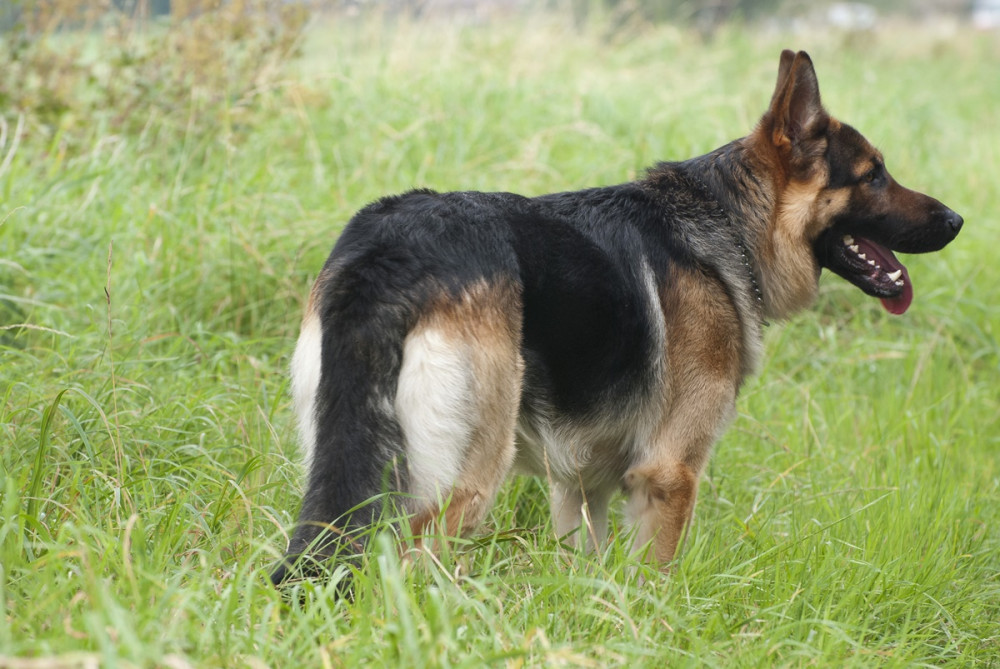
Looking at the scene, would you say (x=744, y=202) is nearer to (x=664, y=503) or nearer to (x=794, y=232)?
(x=794, y=232)

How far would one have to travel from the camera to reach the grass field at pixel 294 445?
7.09 ft

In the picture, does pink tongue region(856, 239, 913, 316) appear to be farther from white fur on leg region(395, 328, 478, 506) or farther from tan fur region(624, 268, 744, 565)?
white fur on leg region(395, 328, 478, 506)

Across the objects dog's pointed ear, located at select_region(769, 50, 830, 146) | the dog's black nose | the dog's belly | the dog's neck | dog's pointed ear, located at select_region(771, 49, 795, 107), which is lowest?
the dog's belly

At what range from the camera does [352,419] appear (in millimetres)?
2301

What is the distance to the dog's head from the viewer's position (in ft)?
10.8

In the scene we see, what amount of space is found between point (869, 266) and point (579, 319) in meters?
1.33

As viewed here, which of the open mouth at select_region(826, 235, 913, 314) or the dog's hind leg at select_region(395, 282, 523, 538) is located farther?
the open mouth at select_region(826, 235, 913, 314)

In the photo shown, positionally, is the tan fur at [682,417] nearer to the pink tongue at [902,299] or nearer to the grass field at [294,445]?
the grass field at [294,445]

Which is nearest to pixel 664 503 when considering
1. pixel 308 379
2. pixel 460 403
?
pixel 460 403

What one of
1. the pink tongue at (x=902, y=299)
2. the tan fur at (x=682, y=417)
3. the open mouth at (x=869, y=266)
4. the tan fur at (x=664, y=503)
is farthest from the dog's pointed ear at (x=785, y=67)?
the tan fur at (x=664, y=503)

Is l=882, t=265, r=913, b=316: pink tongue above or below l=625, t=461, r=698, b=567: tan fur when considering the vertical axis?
above

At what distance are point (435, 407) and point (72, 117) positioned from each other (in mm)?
3942

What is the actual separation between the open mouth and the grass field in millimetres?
762

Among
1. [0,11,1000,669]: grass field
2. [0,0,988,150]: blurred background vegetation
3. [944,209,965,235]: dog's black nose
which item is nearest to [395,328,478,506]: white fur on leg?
[0,11,1000,669]: grass field
